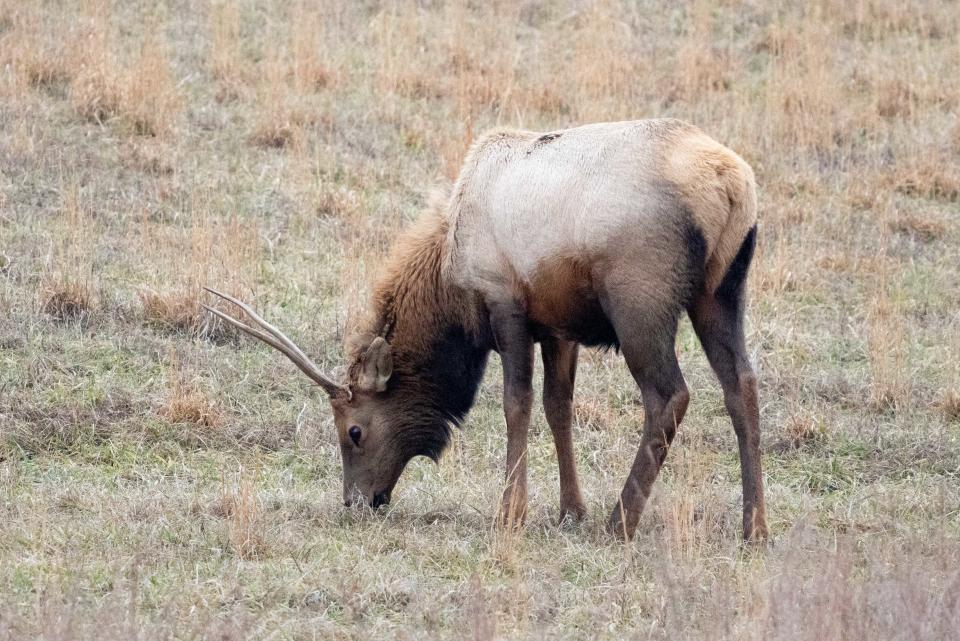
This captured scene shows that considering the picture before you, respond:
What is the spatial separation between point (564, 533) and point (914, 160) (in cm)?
667

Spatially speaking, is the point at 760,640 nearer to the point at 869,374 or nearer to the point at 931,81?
the point at 869,374

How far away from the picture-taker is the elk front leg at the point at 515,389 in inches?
269

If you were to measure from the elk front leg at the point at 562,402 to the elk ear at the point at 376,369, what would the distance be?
2.51 ft

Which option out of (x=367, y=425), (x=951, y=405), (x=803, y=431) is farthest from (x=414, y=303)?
(x=951, y=405)

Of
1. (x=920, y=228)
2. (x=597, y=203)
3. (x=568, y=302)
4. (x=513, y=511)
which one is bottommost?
(x=920, y=228)

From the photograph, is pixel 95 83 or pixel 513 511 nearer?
pixel 513 511

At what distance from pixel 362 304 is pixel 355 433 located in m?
2.28

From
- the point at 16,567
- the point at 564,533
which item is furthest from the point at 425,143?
the point at 16,567

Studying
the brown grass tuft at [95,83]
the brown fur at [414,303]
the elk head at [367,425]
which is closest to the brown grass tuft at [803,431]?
the brown fur at [414,303]

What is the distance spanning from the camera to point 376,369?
719 centimetres

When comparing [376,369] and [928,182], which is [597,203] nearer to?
[376,369]

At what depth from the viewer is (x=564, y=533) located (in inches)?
263

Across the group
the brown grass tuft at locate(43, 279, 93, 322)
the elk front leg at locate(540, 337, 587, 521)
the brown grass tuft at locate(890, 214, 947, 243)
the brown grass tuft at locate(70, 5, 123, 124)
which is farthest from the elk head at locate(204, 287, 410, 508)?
the brown grass tuft at locate(890, 214, 947, 243)

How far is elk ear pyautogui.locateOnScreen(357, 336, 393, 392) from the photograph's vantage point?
7.16 metres
